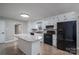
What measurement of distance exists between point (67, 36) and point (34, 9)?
93 cm

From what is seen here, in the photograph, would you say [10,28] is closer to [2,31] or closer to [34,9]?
[2,31]

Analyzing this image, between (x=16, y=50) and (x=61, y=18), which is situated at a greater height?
(x=61, y=18)

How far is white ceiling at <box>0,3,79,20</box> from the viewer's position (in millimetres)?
1636

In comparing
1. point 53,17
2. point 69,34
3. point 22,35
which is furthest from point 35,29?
point 69,34

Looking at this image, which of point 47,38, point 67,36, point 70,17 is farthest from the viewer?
point 47,38

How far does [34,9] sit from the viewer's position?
66.7 inches

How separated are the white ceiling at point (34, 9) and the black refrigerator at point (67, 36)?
0.97ft

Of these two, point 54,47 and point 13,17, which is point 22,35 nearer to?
point 13,17

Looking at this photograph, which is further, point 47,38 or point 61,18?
point 47,38

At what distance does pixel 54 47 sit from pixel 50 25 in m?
0.50

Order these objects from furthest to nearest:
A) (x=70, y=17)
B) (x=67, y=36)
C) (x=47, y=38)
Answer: (x=47, y=38) < (x=67, y=36) < (x=70, y=17)

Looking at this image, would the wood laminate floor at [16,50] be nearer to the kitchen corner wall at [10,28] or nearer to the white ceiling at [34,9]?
the kitchen corner wall at [10,28]

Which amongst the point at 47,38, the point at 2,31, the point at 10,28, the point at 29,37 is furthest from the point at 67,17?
the point at 2,31

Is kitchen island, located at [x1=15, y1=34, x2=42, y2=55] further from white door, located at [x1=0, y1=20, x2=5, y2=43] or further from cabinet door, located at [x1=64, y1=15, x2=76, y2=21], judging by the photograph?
cabinet door, located at [x1=64, y1=15, x2=76, y2=21]
